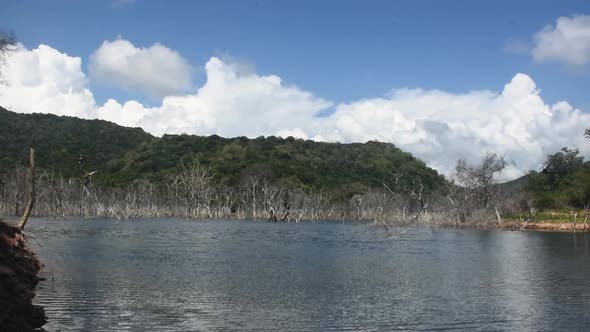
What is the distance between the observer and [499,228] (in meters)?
87.6

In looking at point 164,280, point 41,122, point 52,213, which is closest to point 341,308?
point 164,280

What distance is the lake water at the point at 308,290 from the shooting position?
20359 mm

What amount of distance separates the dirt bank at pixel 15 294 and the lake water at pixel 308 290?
2.35ft

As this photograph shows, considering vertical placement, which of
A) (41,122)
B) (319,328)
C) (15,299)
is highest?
(41,122)

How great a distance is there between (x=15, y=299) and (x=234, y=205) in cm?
12529

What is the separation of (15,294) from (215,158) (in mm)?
149934

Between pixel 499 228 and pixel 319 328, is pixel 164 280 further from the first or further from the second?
pixel 499 228

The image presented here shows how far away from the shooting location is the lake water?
20.4 metres

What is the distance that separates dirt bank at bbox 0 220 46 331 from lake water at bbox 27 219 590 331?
0.72 m

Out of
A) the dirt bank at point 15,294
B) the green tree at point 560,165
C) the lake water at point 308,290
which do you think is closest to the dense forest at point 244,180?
the green tree at point 560,165

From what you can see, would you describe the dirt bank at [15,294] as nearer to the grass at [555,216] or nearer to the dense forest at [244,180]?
the dense forest at [244,180]

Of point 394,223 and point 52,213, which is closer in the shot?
point 394,223

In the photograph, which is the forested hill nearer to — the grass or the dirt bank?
the grass

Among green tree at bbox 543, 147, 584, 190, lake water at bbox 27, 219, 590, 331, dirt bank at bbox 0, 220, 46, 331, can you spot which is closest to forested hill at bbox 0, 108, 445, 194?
green tree at bbox 543, 147, 584, 190
